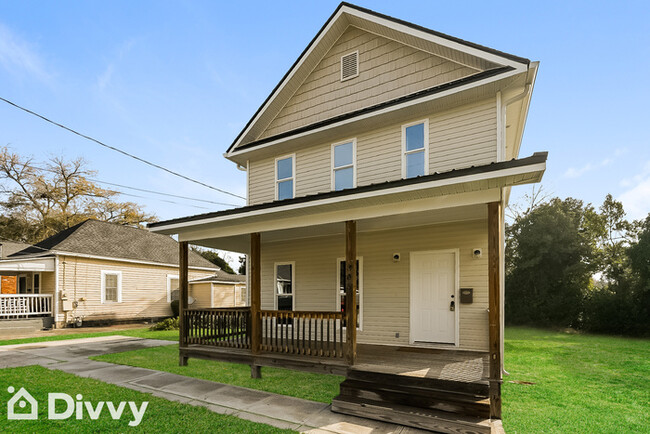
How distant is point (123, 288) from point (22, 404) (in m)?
14.4

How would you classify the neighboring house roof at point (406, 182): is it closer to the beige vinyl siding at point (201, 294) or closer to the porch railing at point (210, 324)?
the porch railing at point (210, 324)

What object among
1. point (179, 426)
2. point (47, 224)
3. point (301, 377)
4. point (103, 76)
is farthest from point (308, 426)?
point (47, 224)

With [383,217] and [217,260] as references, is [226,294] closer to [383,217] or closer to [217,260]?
[217,260]

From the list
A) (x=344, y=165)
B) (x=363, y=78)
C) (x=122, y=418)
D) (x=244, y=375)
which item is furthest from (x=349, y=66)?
(x=122, y=418)

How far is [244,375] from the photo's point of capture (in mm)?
7812

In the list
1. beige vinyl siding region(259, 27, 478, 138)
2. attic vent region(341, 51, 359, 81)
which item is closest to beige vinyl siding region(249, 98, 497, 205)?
beige vinyl siding region(259, 27, 478, 138)

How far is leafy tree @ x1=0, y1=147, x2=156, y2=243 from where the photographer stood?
27.7m

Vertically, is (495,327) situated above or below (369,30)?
below

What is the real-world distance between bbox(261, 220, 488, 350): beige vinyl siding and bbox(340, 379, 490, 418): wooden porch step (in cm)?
296

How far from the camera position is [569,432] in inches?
182

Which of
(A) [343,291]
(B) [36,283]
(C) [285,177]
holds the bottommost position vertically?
(B) [36,283]

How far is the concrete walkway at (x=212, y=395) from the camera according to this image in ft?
16.5

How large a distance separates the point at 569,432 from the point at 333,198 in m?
4.61

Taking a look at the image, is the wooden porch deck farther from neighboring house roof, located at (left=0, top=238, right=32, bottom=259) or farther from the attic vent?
neighboring house roof, located at (left=0, top=238, right=32, bottom=259)
